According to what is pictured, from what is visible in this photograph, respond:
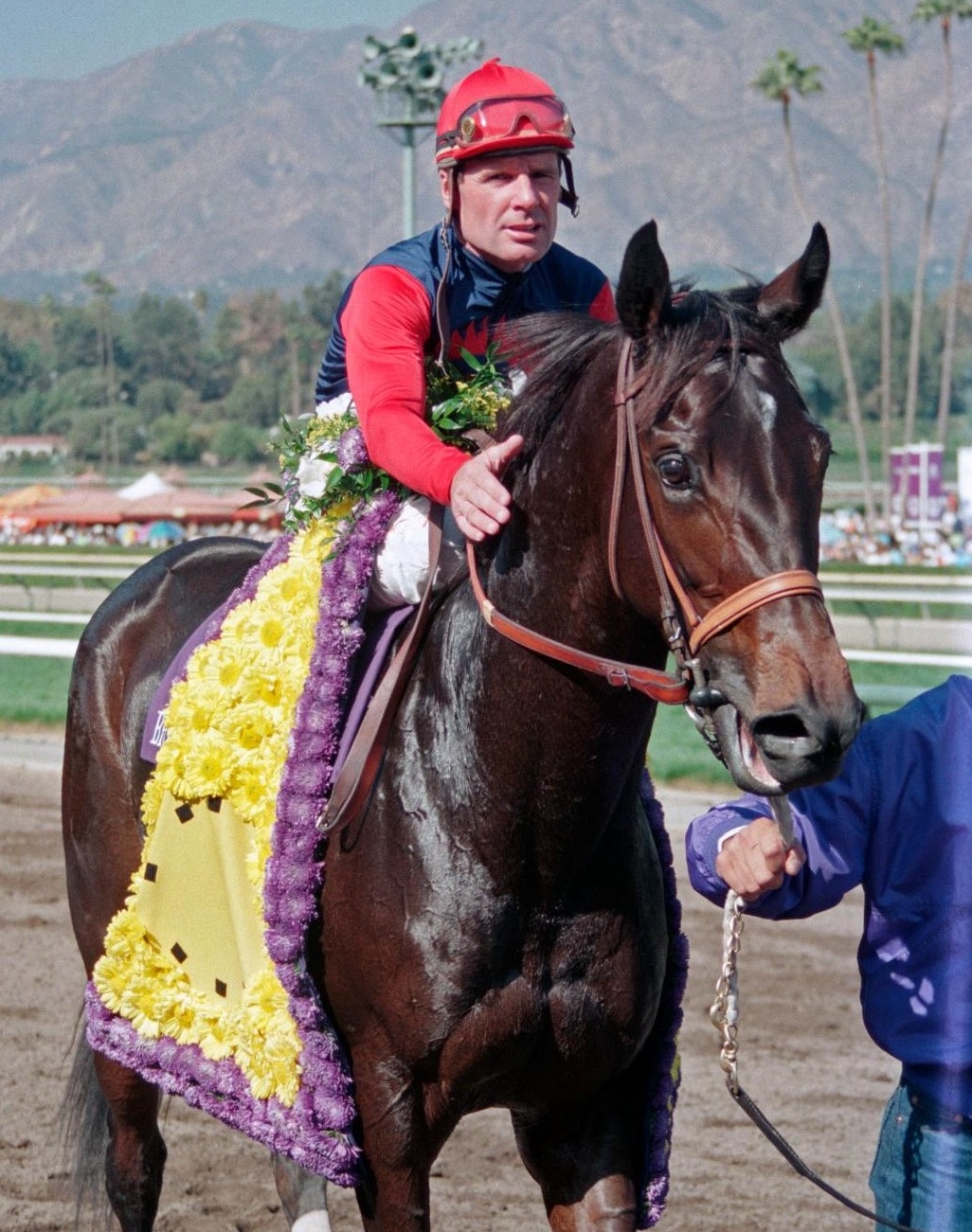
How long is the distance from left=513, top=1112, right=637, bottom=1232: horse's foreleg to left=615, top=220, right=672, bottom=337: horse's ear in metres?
1.35

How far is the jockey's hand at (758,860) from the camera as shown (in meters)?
2.43

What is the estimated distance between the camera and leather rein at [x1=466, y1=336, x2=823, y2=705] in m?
2.10

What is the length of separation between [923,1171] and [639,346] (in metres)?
1.35

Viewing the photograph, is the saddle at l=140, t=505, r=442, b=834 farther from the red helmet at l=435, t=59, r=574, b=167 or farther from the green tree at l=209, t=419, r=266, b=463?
the green tree at l=209, t=419, r=266, b=463

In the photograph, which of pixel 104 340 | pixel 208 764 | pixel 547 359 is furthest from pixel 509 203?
pixel 104 340

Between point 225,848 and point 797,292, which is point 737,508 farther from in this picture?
point 225,848

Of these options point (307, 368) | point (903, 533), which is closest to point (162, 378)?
point (307, 368)

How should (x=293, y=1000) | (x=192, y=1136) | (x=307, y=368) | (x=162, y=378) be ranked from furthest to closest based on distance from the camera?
(x=307, y=368), (x=162, y=378), (x=192, y=1136), (x=293, y=1000)

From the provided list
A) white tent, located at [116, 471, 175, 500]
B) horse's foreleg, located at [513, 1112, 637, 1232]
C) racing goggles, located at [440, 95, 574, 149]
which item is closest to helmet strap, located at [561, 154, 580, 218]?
racing goggles, located at [440, 95, 574, 149]

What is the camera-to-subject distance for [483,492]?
2508 millimetres

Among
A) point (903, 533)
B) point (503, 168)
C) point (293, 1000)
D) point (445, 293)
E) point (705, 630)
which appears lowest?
point (903, 533)

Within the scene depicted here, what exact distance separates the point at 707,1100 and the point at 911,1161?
255 centimetres

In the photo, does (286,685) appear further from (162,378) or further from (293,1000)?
(162,378)

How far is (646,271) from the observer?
2289 millimetres
